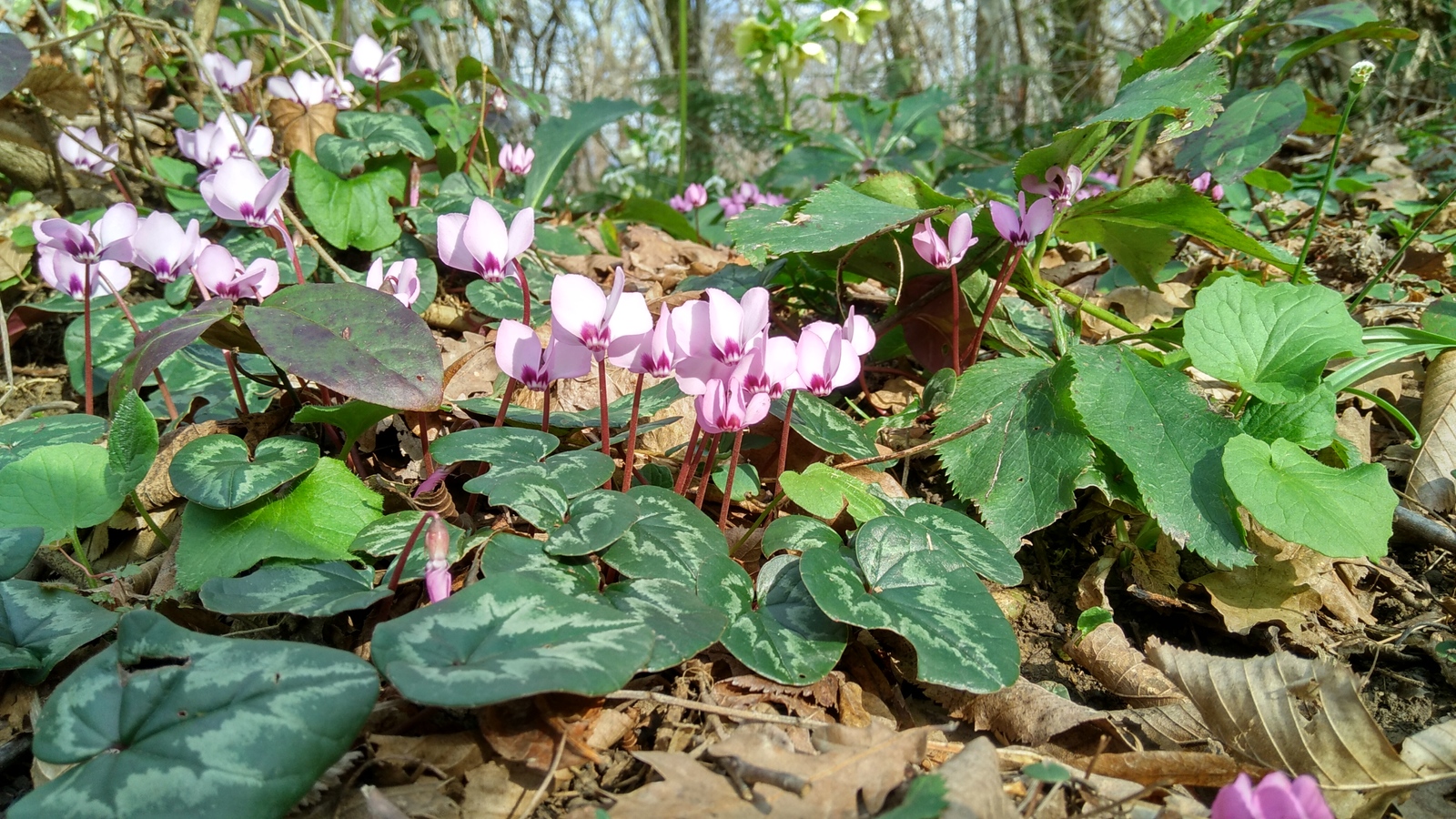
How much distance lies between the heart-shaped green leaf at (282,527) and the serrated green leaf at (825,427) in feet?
2.37

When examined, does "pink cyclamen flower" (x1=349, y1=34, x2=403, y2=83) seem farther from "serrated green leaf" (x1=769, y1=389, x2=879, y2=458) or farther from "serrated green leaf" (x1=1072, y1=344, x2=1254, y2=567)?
"serrated green leaf" (x1=1072, y1=344, x2=1254, y2=567)

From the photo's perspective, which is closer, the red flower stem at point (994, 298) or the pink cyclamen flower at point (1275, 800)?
the pink cyclamen flower at point (1275, 800)

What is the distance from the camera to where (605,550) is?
47.8 inches

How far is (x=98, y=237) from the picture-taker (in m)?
1.50

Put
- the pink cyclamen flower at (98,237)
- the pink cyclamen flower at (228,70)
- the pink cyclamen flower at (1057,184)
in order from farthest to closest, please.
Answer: the pink cyclamen flower at (228,70), the pink cyclamen flower at (1057,184), the pink cyclamen flower at (98,237)

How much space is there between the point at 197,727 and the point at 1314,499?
1565 millimetres

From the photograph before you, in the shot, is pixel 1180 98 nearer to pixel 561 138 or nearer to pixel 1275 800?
pixel 1275 800

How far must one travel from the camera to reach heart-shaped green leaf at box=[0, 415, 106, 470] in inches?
61.7

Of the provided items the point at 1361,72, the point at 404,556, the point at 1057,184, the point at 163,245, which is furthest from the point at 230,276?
the point at 1361,72

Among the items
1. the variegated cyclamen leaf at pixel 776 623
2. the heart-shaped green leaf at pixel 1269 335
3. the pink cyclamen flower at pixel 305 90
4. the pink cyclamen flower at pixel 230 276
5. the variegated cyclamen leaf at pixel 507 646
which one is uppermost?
the pink cyclamen flower at pixel 305 90

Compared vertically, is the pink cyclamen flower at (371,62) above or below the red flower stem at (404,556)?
above

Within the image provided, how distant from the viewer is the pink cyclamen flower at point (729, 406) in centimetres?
116

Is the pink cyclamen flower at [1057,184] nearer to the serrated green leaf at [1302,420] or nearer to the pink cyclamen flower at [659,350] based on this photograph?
the serrated green leaf at [1302,420]

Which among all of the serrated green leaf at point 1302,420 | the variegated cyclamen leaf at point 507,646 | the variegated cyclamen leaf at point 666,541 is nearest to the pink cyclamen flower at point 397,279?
the variegated cyclamen leaf at point 666,541
